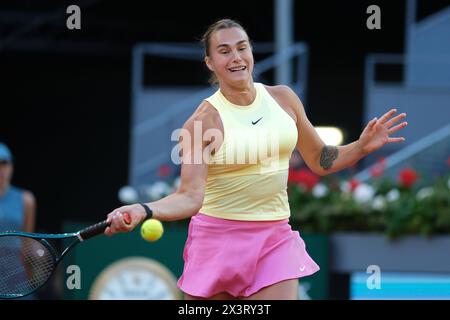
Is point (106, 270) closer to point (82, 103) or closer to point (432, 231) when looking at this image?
point (432, 231)

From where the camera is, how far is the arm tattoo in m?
5.39

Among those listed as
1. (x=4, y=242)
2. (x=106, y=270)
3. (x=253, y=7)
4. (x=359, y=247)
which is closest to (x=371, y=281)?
(x=359, y=247)

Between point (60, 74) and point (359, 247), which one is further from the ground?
point (60, 74)

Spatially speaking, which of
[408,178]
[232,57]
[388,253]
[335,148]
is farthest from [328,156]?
[408,178]

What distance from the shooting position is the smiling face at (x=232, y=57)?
510 cm

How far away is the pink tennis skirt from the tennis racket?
25.4 inches

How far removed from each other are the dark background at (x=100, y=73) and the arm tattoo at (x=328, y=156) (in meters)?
7.94

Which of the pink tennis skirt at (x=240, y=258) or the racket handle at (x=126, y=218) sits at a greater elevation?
the racket handle at (x=126, y=218)

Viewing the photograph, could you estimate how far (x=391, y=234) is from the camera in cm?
783

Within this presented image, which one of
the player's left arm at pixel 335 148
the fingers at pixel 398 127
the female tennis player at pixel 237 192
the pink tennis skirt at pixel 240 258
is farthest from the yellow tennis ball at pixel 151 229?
the fingers at pixel 398 127

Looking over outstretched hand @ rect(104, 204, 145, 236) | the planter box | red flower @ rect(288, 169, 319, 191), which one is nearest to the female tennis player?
outstretched hand @ rect(104, 204, 145, 236)

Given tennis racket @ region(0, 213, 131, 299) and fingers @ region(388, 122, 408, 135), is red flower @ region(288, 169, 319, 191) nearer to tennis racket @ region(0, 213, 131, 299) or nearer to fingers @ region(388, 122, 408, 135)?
fingers @ region(388, 122, 408, 135)

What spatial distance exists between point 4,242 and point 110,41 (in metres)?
10.3

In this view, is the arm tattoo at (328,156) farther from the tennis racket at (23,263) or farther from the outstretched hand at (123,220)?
the tennis racket at (23,263)
